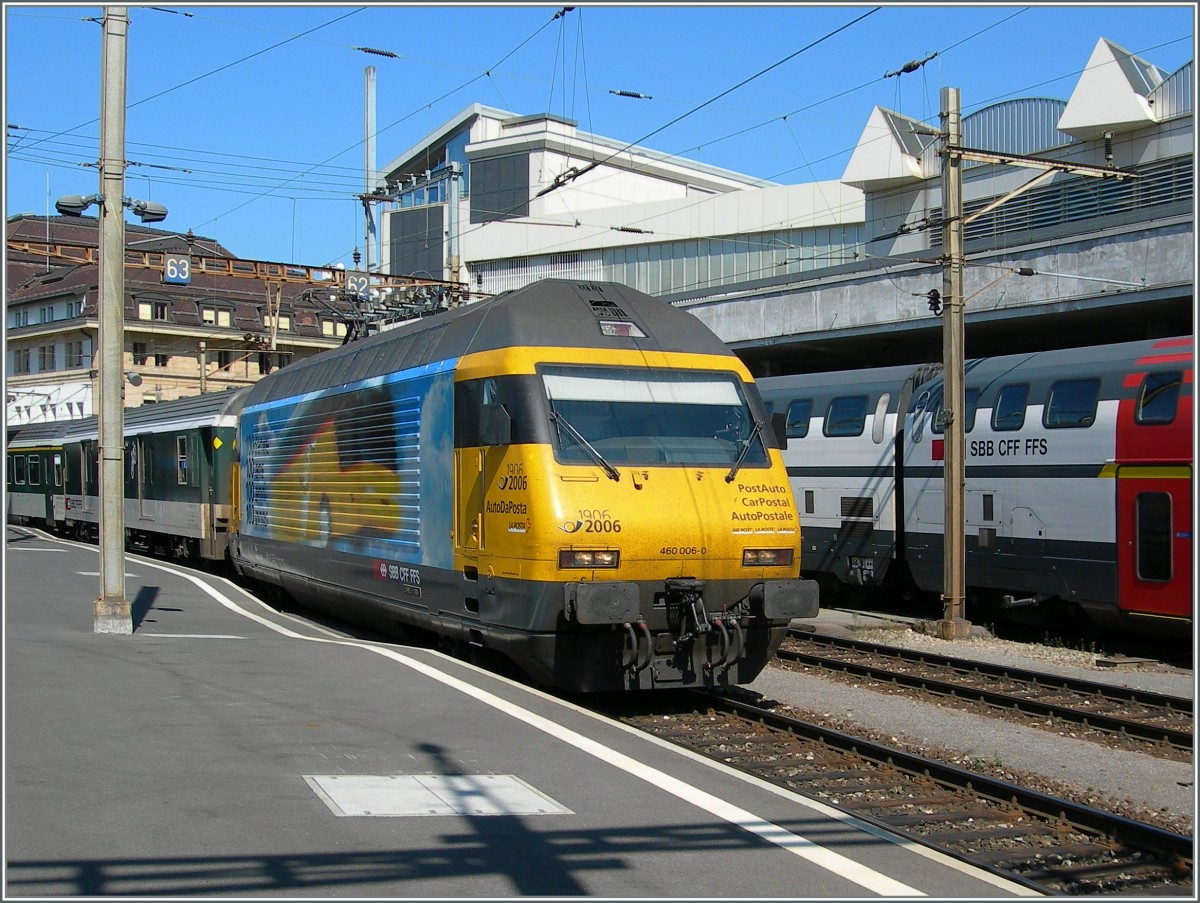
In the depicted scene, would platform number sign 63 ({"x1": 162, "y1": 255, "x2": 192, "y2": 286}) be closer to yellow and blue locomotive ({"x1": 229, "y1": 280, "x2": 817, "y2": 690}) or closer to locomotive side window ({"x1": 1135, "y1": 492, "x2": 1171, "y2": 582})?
yellow and blue locomotive ({"x1": 229, "y1": 280, "x2": 817, "y2": 690})

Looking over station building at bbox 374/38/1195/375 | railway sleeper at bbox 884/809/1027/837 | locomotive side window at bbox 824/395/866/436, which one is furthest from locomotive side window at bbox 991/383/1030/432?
railway sleeper at bbox 884/809/1027/837

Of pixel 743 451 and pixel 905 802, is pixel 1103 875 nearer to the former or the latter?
A: pixel 905 802

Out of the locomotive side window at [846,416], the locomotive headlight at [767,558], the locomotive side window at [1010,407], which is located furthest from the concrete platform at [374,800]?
the locomotive side window at [846,416]

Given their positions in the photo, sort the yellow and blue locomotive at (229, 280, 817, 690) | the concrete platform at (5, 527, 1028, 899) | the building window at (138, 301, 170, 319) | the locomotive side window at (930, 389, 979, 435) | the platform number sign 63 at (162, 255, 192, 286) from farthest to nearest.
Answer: the building window at (138, 301, 170, 319)
the platform number sign 63 at (162, 255, 192, 286)
the locomotive side window at (930, 389, 979, 435)
the yellow and blue locomotive at (229, 280, 817, 690)
the concrete platform at (5, 527, 1028, 899)

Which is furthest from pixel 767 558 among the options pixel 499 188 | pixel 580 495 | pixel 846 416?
pixel 499 188

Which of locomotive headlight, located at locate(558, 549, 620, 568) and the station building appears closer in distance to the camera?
locomotive headlight, located at locate(558, 549, 620, 568)

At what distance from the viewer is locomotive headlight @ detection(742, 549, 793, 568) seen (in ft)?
34.2

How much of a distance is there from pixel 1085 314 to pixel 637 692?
47.3ft

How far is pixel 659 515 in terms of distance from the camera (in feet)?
33.0

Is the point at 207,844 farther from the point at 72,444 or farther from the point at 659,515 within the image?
the point at 72,444

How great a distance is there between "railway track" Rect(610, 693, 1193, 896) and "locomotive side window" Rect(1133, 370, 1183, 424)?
680cm

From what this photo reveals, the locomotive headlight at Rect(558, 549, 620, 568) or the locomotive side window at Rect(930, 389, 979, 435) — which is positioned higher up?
the locomotive side window at Rect(930, 389, 979, 435)

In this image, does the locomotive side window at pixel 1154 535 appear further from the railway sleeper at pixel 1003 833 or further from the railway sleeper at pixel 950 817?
the railway sleeper at pixel 1003 833

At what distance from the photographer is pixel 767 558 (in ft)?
34.6
